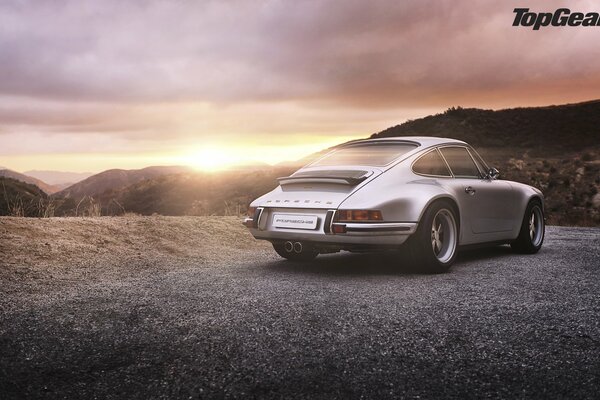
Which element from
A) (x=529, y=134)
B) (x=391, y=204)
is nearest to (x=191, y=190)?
(x=529, y=134)

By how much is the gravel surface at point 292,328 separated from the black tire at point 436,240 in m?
0.18

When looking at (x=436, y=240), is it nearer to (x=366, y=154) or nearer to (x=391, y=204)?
(x=391, y=204)

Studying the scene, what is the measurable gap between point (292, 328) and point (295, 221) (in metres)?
2.08

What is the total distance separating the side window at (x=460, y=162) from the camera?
6.41 m

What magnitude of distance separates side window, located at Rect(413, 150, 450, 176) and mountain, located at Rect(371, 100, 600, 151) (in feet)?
153

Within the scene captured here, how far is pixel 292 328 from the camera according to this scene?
3.64m

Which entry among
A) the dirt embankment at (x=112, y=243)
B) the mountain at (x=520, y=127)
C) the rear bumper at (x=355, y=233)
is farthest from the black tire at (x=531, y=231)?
the mountain at (x=520, y=127)

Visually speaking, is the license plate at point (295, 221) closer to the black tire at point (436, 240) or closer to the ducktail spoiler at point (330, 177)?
the ducktail spoiler at point (330, 177)

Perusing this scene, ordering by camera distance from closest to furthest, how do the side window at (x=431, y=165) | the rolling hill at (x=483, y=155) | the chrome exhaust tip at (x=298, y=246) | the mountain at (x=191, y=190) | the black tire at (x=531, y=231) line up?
the chrome exhaust tip at (x=298, y=246) < the side window at (x=431, y=165) < the black tire at (x=531, y=231) < the rolling hill at (x=483, y=155) < the mountain at (x=191, y=190)

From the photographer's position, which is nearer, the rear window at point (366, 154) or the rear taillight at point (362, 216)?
the rear taillight at point (362, 216)

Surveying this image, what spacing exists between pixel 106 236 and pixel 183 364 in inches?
200

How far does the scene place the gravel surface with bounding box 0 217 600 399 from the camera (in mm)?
2785

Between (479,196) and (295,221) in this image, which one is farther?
(479,196)

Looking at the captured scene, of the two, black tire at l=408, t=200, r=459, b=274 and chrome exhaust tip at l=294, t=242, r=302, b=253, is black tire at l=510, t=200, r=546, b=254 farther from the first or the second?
chrome exhaust tip at l=294, t=242, r=302, b=253
